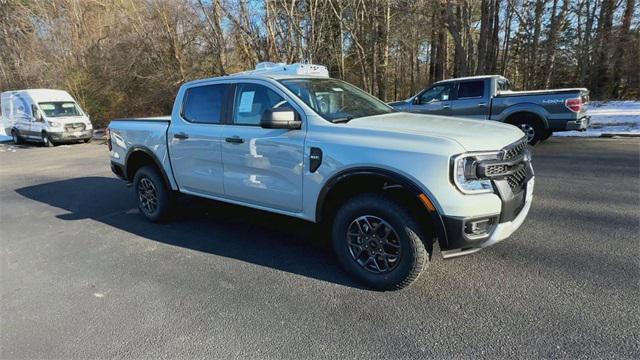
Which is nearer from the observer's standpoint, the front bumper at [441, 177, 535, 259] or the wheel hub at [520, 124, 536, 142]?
the front bumper at [441, 177, 535, 259]

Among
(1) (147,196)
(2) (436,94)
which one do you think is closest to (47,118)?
(1) (147,196)

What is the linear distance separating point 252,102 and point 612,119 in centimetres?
1346

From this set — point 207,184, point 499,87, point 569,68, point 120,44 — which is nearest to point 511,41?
point 569,68

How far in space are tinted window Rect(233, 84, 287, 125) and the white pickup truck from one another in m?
0.01

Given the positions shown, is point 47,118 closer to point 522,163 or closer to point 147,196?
point 147,196

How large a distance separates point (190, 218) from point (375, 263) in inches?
124

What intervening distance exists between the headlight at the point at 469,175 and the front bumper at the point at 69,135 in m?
17.4

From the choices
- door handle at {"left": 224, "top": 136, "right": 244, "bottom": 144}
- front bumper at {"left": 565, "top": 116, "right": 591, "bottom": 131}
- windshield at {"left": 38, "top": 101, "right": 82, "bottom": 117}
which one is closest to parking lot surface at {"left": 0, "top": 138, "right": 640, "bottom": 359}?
door handle at {"left": 224, "top": 136, "right": 244, "bottom": 144}

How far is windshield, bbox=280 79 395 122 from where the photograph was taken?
3.67 m

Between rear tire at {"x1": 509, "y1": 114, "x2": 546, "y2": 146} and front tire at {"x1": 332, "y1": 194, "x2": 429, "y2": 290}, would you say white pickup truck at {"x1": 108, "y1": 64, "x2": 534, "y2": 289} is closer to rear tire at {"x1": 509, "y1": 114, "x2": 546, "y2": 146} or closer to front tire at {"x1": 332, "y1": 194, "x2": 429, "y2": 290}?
front tire at {"x1": 332, "y1": 194, "x2": 429, "y2": 290}

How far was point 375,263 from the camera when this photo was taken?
10.7 feet

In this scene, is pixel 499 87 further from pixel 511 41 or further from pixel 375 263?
pixel 511 41

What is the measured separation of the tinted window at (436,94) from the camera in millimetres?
10526

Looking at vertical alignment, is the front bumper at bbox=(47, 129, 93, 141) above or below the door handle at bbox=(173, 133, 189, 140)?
below
